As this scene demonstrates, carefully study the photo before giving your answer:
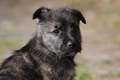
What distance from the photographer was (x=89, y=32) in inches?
688

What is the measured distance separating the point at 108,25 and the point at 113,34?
154 centimetres

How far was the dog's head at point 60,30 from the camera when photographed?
25.0 ft

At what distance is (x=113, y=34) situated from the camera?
16.6 metres

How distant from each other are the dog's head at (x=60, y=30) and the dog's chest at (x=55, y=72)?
277 mm

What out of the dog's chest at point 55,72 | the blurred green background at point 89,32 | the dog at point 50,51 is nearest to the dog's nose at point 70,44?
the dog at point 50,51

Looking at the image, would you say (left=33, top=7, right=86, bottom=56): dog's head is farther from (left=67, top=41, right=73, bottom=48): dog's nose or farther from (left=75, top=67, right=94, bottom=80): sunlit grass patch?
(left=75, top=67, right=94, bottom=80): sunlit grass patch

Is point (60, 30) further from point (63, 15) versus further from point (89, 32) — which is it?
point (89, 32)

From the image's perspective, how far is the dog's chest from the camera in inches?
297

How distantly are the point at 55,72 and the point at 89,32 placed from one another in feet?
32.9

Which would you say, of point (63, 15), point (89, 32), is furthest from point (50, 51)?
point (89, 32)

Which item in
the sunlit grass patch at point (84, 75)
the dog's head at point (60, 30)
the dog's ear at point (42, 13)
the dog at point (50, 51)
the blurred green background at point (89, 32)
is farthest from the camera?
the blurred green background at point (89, 32)

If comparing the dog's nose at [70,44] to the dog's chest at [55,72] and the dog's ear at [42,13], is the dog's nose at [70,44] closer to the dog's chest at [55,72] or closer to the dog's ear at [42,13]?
the dog's chest at [55,72]

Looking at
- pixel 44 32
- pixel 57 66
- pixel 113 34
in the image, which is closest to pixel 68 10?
pixel 44 32

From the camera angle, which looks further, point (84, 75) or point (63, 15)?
point (84, 75)
